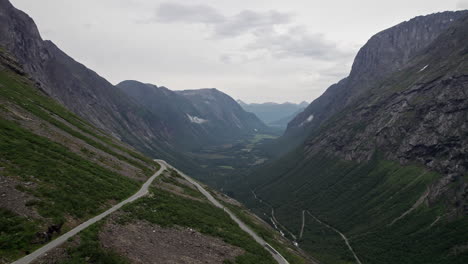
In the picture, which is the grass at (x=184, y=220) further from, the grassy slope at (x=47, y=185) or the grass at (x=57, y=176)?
the grass at (x=57, y=176)

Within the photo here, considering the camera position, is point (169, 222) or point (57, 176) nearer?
point (57, 176)

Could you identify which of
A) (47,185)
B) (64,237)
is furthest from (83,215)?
(47,185)

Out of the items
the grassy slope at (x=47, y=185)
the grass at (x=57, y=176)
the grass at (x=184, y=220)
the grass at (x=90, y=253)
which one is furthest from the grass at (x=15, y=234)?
the grass at (x=184, y=220)

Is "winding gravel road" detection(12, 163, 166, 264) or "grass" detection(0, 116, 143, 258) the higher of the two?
"grass" detection(0, 116, 143, 258)

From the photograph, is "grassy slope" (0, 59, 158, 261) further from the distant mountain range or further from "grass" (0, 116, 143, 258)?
the distant mountain range

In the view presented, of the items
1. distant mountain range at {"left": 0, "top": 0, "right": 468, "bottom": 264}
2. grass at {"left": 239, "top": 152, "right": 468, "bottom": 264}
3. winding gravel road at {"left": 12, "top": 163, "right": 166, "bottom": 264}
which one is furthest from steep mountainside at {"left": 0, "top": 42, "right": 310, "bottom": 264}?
grass at {"left": 239, "top": 152, "right": 468, "bottom": 264}

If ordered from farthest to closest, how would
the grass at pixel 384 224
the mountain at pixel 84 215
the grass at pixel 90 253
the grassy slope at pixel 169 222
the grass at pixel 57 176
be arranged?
1. the grass at pixel 384 224
2. the grass at pixel 57 176
3. the grassy slope at pixel 169 222
4. the mountain at pixel 84 215
5. the grass at pixel 90 253

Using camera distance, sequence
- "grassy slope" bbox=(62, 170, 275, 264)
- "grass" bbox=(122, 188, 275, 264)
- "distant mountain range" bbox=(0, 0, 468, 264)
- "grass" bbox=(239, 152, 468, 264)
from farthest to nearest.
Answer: "grass" bbox=(239, 152, 468, 264) → "grass" bbox=(122, 188, 275, 264) → "distant mountain range" bbox=(0, 0, 468, 264) → "grassy slope" bbox=(62, 170, 275, 264)

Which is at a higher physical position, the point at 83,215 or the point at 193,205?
the point at 83,215

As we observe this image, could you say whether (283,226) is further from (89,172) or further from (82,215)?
(82,215)

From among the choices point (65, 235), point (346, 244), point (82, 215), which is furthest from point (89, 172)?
point (346, 244)

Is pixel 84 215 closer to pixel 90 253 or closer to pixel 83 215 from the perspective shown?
pixel 83 215

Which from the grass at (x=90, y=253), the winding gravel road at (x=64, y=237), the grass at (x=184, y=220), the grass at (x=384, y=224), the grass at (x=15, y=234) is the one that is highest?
the grass at (x=15, y=234)
